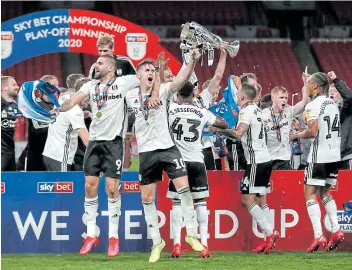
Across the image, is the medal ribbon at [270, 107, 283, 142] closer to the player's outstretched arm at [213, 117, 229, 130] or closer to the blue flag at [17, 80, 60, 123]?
the player's outstretched arm at [213, 117, 229, 130]

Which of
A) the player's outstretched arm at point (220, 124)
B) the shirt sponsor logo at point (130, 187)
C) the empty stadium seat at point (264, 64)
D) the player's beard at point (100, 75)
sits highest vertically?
the empty stadium seat at point (264, 64)

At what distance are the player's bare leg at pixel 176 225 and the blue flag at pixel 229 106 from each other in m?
1.70

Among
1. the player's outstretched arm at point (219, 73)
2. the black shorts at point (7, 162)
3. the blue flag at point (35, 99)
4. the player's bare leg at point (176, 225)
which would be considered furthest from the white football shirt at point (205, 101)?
the black shorts at point (7, 162)

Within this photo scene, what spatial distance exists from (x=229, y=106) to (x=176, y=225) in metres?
2.16

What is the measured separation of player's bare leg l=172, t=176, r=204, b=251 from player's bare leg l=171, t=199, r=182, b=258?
4.4 inches

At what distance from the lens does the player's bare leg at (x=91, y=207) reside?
9680 mm

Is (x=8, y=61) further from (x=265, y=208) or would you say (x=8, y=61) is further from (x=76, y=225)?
(x=265, y=208)

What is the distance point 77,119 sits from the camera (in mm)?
10852

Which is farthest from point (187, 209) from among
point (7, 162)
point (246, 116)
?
point (7, 162)

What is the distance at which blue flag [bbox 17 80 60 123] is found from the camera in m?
11.1

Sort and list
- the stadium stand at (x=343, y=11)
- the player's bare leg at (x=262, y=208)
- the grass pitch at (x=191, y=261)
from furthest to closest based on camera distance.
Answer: the stadium stand at (x=343, y=11) < the player's bare leg at (x=262, y=208) < the grass pitch at (x=191, y=261)

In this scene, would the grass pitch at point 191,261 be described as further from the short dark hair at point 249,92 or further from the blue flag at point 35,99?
the blue flag at point 35,99

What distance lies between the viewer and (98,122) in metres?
9.62

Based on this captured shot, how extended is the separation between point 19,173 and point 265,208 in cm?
265
